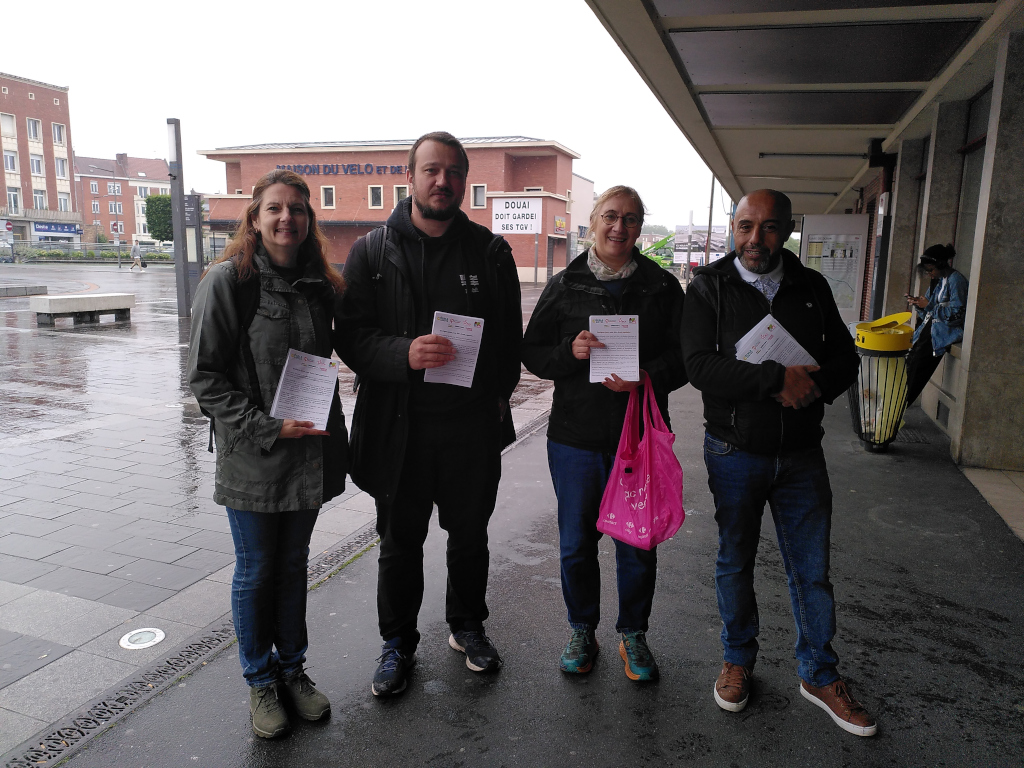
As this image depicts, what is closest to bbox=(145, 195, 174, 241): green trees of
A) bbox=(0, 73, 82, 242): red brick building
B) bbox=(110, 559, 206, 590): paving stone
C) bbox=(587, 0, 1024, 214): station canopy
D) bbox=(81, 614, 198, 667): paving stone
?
bbox=(0, 73, 82, 242): red brick building

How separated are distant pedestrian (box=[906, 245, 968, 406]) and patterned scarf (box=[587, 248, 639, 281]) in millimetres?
5044

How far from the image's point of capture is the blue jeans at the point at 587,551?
3.13m

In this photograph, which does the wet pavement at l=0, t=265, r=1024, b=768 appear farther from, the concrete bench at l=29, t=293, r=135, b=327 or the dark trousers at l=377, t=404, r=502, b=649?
the concrete bench at l=29, t=293, r=135, b=327

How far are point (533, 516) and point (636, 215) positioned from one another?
2776 mm

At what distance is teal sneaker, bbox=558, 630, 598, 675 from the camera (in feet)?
10.5

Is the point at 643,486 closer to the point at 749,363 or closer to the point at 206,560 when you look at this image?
the point at 749,363

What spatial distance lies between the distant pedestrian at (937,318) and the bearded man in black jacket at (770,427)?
481cm

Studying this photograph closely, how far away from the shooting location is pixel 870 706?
9.82 feet

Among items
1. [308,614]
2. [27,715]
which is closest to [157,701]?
[27,715]

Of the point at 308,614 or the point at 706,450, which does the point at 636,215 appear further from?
the point at 308,614

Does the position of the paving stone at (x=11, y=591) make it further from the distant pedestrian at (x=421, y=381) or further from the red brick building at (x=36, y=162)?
the red brick building at (x=36, y=162)

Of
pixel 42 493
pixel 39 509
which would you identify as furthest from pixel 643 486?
pixel 42 493

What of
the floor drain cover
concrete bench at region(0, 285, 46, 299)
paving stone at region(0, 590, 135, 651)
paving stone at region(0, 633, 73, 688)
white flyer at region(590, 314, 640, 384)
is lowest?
paving stone at region(0, 590, 135, 651)

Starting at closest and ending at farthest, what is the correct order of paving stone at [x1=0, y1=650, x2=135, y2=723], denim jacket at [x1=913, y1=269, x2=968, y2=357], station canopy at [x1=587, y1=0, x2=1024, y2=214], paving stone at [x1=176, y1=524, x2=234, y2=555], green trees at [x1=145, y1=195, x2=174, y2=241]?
paving stone at [x1=0, y1=650, x2=135, y2=723] < paving stone at [x1=176, y1=524, x2=234, y2=555] < station canopy at [x1=587, y1=0, x2=1024, y2=214] < denim jacket at [x1=913, y1=269, x2=968, y2=357] < green trees at [x1=145, y1=195, x2=174, y2=241]
